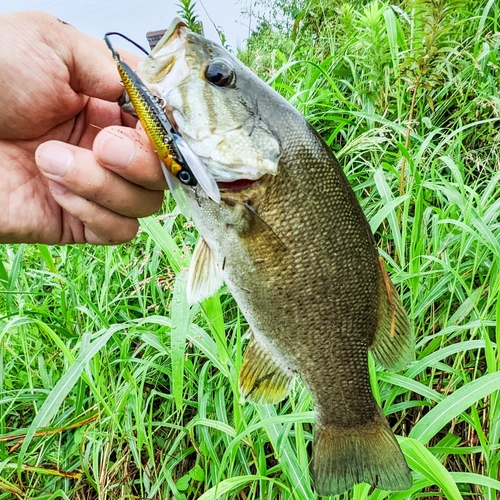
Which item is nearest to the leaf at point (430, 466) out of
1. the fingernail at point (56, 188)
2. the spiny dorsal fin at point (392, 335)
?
the spiny dorsal fin at point (392, 335)

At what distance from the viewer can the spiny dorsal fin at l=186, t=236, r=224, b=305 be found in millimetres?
1128

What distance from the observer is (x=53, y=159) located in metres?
1.15

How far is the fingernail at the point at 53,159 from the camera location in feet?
3.75

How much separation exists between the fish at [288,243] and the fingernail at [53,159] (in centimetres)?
32

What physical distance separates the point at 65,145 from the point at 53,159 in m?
0.05

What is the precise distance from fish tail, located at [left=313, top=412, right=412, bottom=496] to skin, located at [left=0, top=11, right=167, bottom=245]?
89cm

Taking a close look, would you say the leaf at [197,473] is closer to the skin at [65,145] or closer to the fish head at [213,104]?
the skin at [65,145]

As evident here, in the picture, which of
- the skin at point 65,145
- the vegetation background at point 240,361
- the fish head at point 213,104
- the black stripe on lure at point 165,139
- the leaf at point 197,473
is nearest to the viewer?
the black stripe on lure at point 165,139

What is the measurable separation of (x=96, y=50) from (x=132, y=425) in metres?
1.38

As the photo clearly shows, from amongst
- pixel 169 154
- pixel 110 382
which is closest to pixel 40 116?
pixel 169 154

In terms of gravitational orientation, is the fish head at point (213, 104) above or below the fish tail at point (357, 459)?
above

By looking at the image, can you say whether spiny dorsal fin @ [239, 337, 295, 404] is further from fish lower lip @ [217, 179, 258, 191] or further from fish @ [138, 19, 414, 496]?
fish lower lip @ [217, 179, 258, 191]

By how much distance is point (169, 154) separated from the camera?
3.17 ft

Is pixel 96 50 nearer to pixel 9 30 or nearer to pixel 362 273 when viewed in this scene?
pixel 9 30
